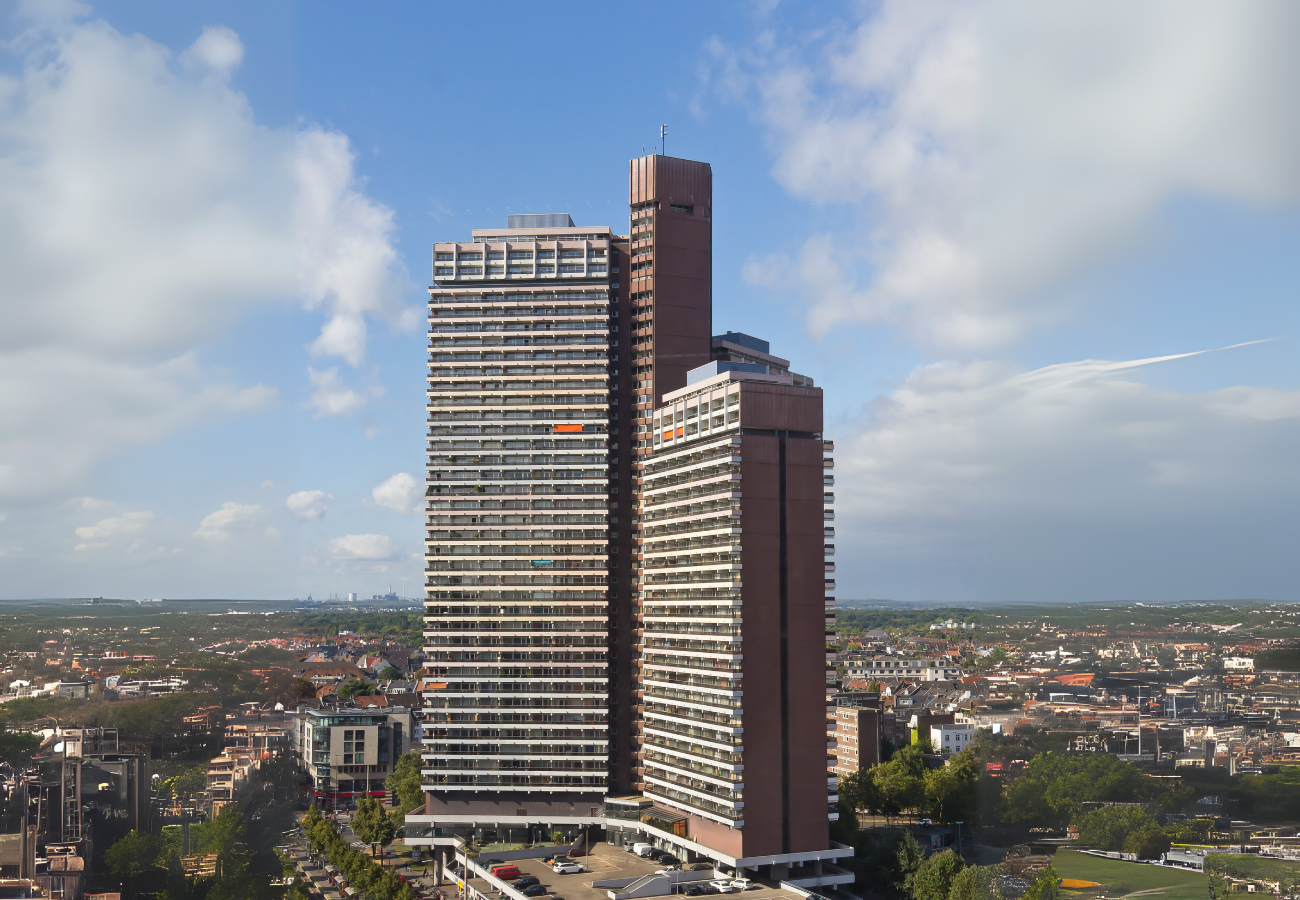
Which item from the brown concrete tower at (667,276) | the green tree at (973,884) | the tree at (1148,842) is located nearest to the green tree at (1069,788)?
the tree at (1148,842)

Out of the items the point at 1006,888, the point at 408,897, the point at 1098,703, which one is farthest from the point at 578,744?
the point at 1098,703

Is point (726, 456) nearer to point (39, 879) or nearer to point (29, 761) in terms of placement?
point (39, 879)

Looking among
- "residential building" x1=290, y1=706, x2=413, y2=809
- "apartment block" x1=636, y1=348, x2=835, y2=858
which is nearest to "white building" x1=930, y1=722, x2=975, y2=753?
"apartment block" x1=636, y1=348, x2=835, y2=858

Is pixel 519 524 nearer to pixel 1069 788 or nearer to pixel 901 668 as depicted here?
pixel 1069 788

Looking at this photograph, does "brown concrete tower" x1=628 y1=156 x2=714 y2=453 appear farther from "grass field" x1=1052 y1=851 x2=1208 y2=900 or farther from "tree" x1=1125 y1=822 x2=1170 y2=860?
"tree" x1=1125 y1=822 x2=1170 y2=860

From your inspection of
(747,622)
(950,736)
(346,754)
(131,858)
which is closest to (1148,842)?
(747,622)

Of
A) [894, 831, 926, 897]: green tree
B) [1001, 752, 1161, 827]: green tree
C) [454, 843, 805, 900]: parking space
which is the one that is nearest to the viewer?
[454, 843, 805, 900]: parking space
